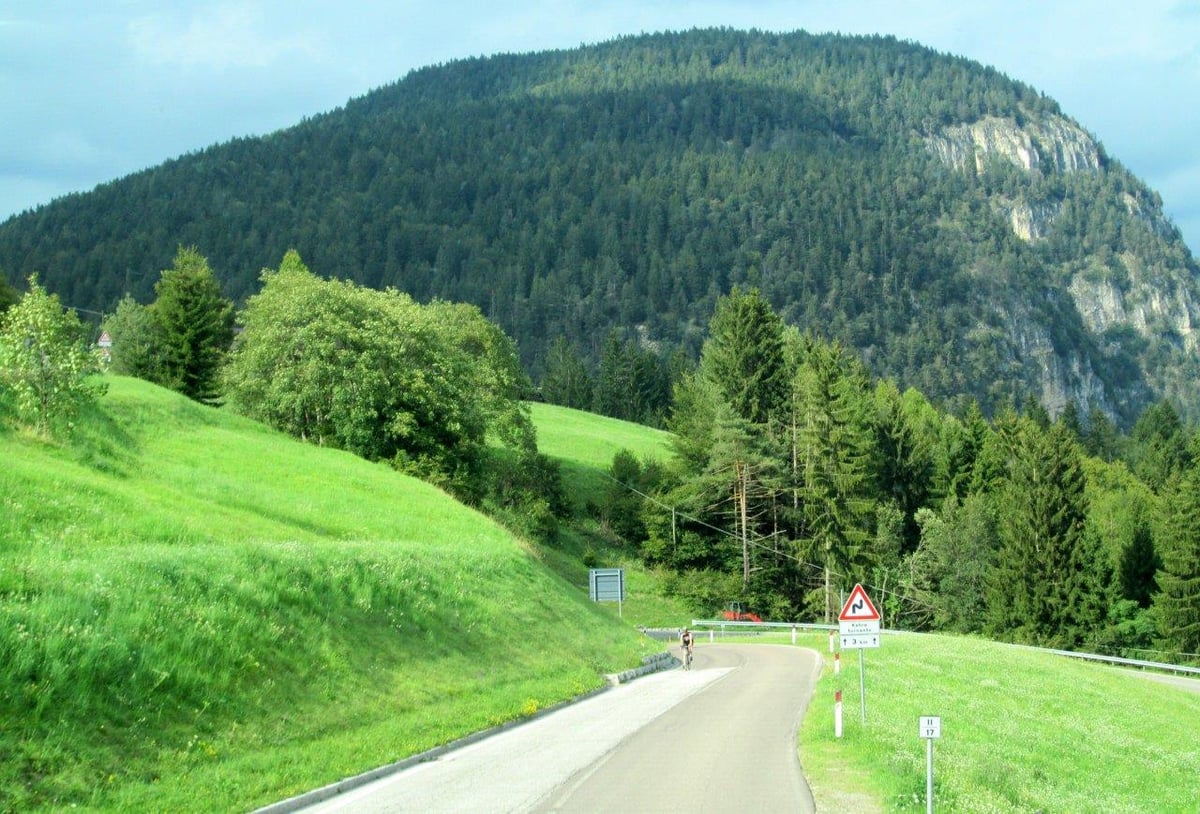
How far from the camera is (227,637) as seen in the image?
18062mm

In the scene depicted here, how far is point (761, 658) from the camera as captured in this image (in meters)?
45.3

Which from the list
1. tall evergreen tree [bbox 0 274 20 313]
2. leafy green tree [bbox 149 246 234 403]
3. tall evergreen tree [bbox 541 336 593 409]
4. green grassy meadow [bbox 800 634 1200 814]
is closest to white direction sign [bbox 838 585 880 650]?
green grassy meadow [bbox 800 634 1200 814]

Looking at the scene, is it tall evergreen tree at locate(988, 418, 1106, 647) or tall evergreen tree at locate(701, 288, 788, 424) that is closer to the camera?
tall evergreen tree at locate(988, 418, 1106, 647)

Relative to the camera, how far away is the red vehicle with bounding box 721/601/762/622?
235 ft

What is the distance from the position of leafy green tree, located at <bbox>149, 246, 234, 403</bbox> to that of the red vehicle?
35.8 meters

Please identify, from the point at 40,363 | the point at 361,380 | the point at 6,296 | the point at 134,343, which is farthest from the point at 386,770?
the point at 134,343

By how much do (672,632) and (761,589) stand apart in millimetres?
14800

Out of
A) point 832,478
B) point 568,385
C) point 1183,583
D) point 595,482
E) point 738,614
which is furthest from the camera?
point 568,385

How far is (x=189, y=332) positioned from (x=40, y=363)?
4432 cm

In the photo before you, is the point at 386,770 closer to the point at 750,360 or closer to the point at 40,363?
the point at 40,363

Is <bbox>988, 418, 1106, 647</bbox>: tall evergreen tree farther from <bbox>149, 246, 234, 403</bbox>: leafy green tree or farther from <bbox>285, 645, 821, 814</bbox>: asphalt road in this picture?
<bbox>149, 246, 234, 403</bbox>: leafy green tree

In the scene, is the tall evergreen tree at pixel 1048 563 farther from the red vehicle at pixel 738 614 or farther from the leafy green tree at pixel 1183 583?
the red vehicle at pixel 738 614

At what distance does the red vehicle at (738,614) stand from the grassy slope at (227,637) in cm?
3400

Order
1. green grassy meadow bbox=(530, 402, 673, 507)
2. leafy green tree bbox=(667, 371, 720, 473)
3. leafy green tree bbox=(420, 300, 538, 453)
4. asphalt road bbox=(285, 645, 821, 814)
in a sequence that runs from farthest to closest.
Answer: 1. green grassy meadow bbox=(530, 402, 673, 507)
2. leafy green tree bbox=(667, 371, 720, 473)
3. leafy green tree bbox=(420, 300, 538, 453)
4. asphalt road bbox=(285, 645, 821, 814)
